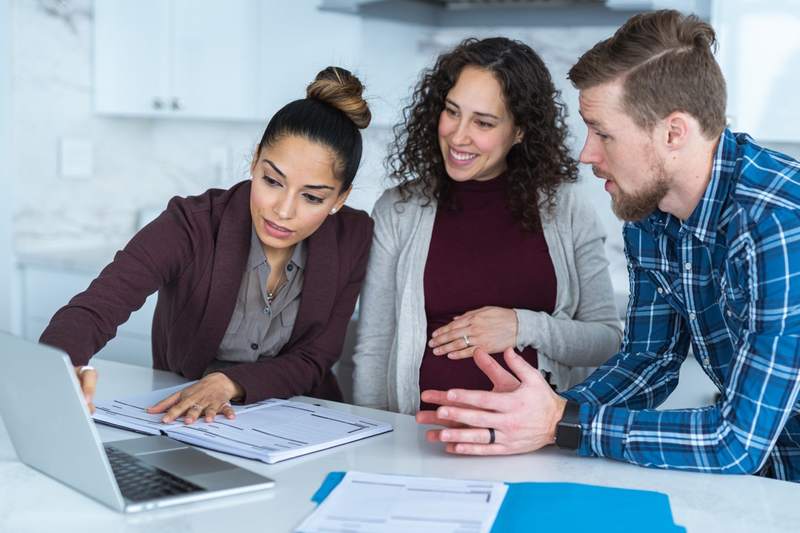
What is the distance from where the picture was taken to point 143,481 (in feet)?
4.26

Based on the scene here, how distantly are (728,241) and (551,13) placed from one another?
197cm

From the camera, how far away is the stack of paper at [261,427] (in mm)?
1469

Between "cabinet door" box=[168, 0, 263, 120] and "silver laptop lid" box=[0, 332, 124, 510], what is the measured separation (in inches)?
85.0

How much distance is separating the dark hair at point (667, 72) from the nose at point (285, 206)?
638 millimetres

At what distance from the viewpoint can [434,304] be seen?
2.17m

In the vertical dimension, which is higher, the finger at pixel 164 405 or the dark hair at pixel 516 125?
the dark hair at pixel 516 125

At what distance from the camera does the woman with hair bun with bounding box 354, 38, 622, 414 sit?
2.08m

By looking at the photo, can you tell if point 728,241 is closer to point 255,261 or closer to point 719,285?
point 719,285

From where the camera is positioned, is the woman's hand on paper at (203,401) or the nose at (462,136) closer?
the woman's hand on paper at (203,401)

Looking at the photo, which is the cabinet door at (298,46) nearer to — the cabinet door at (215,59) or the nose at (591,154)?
the cabinet door at (215,59)

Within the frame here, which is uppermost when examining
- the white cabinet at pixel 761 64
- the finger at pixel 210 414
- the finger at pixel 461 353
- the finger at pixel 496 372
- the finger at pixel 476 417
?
the white cabinet at pixel 761 64

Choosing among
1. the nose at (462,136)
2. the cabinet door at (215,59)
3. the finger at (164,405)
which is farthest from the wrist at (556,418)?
the cabinet door at (215,59)

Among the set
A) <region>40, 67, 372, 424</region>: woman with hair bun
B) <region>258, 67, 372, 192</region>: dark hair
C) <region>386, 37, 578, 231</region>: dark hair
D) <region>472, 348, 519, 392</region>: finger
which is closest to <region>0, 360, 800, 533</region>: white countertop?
<region>472, 348, 519, 392</region>: finger

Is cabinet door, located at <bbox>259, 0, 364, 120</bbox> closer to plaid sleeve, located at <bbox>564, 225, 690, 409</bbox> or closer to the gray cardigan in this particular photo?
the gray cardigan
